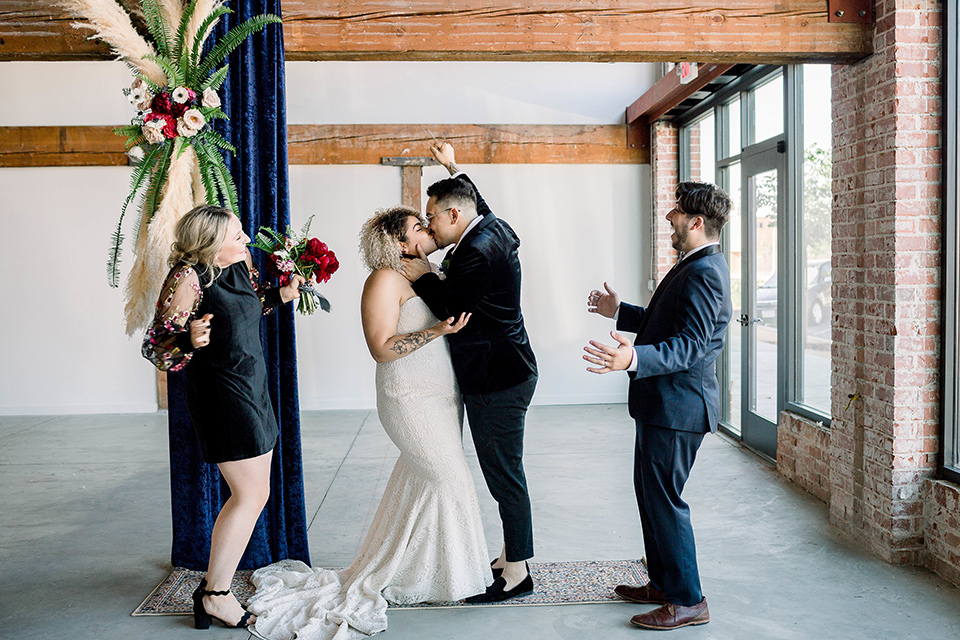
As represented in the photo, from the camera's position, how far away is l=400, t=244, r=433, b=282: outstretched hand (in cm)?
321

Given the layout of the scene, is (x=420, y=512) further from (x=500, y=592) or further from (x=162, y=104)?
(x=162, y=104)

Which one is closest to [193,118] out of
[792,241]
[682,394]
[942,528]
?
[682,394]

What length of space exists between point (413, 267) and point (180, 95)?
3.92ft

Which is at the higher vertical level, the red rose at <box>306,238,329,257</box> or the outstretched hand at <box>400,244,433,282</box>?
the red rose at <box>306,238,329,257</box>

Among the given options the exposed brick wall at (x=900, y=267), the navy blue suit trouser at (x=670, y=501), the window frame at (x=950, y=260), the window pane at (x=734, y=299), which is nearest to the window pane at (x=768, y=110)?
the window pane at (x=734, y=299)

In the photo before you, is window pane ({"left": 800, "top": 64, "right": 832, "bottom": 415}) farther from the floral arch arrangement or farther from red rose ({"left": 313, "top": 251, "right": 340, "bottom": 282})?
the floral arch arrangement

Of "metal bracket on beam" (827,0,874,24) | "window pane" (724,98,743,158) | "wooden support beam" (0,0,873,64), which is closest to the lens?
"wooden support beam" (0,0,873,64)

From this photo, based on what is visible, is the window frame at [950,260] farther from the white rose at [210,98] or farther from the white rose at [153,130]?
the white rose at [153,130]

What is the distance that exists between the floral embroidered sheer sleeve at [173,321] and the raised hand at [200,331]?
20 millimetres

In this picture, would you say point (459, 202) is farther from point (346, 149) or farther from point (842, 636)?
point (346, 149)

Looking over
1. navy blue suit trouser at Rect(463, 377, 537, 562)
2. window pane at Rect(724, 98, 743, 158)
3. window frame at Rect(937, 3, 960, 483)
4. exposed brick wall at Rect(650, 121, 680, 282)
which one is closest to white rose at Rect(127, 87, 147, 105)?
navy blue suit trouser at Rect(463, 377, 537, 562)

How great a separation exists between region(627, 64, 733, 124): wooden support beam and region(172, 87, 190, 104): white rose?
3865mm

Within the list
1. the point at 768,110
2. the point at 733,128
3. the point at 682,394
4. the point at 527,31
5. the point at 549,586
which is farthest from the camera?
the point at 733,128

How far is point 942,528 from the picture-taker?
3.54 m
